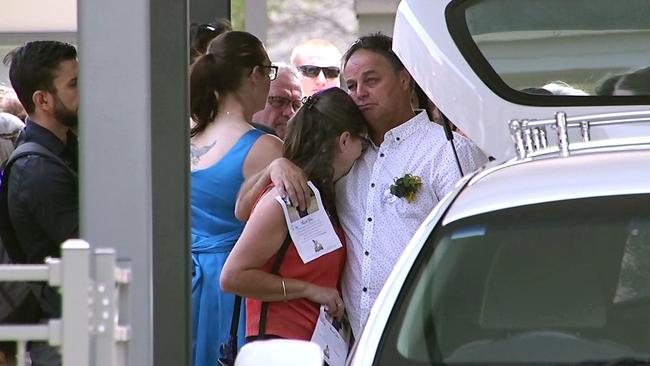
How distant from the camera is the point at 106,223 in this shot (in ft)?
14.5

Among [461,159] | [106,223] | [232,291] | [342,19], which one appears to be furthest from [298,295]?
[342,19]

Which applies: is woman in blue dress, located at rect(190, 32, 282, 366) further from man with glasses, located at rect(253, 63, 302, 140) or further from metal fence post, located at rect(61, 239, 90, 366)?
metal fence post, located at rect(61, 239, 90, 366)

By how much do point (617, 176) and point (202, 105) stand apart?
8.90 feet

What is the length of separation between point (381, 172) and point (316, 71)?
216 inches

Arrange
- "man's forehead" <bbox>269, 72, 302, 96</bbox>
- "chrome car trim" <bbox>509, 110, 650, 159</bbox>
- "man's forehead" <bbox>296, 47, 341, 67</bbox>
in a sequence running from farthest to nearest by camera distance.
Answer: "man's forehead" <bbox>296, 47, 341, 67</bbox> → "man's forehead" <bbox>269, 72, 302, 96</bbox> → "chrome car trim" <bbox>509, 110, 650, 159</bbox>

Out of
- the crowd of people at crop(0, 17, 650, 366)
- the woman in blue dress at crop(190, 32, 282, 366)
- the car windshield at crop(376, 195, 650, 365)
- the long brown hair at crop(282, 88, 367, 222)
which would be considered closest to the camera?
the car windshield at crop(376, 195, 650, 365)

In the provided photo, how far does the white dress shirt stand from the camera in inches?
209

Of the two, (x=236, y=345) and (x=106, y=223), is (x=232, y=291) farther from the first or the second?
(x=106, y=223)

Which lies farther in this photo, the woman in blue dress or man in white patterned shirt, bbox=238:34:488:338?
the woman in blue dress

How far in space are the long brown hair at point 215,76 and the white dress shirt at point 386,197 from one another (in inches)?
33.1

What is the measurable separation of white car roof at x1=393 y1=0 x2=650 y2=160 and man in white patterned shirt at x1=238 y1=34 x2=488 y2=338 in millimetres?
167

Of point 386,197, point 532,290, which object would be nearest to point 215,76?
point 386,197

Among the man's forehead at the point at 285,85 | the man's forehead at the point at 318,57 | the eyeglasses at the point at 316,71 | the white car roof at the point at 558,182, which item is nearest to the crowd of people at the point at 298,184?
the white car roof at the point at 558,182

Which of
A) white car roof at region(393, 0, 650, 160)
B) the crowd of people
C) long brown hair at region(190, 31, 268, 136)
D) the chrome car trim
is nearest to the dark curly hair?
the crowd of people
